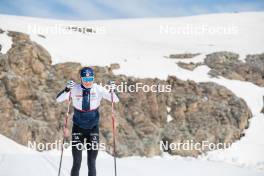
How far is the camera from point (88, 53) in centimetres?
2502

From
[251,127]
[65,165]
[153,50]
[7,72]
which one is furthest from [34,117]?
[153,50]

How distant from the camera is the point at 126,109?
20.6m

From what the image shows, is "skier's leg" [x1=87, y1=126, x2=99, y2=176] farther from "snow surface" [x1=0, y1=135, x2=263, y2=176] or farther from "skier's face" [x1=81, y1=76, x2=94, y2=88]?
"snow surface" [x1=0, y1=135, x2=263, y2=176]

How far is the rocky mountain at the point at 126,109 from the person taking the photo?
17469mm

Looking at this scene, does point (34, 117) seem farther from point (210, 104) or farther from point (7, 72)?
point (210, 104)

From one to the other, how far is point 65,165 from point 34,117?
859cm

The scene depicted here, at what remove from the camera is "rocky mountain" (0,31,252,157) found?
17469mm

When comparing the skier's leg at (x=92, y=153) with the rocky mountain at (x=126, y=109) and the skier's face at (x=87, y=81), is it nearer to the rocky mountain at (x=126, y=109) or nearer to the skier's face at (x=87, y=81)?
the skier's face at (x=87, y=81)

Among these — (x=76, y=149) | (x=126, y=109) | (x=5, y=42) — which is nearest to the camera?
(x=76, y=149)

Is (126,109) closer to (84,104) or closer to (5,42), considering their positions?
(5,42)

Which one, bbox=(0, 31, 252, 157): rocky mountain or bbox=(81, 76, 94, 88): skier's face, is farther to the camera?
bbox=(0, 31, 252, 157): rocky mountain

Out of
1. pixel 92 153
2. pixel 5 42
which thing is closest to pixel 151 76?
pixel 5 42

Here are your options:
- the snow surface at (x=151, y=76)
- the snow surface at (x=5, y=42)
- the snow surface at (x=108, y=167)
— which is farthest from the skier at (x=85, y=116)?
the snow surface at (x=5, y=42)

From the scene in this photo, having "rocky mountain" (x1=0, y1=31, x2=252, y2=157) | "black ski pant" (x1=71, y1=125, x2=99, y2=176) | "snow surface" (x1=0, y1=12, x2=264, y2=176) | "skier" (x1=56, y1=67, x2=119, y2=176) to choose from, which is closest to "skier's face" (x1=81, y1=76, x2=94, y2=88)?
"skier" (x1=56, y1=67, x2=119, y2=176)
